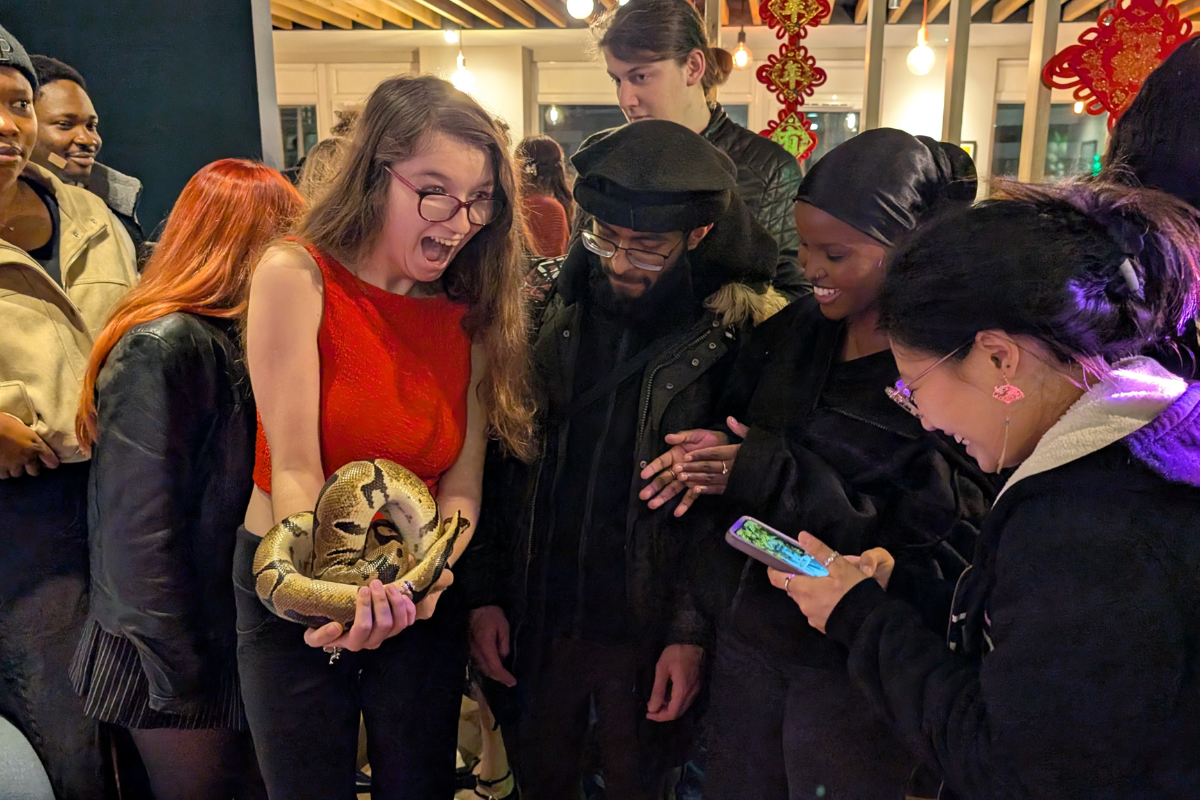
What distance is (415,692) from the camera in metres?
1.64

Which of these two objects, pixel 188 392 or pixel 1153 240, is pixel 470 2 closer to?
pixel 188 392

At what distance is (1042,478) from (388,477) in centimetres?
110

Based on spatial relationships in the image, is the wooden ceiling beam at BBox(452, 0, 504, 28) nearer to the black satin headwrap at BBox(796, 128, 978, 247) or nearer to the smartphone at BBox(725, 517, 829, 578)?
the black satin headwrap at BBox(796, 128, 978, 247)

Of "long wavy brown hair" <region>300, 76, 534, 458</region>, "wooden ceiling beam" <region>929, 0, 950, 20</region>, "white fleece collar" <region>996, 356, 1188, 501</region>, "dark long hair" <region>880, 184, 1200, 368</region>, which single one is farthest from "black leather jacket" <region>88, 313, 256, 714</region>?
"wooden ceiling beam" <region>929, 0, 950, 20</region>

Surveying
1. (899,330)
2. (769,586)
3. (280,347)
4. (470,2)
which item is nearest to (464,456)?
(280,347)

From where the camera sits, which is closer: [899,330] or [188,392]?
[899,330]

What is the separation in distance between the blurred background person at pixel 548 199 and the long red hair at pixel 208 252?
42.4 inches

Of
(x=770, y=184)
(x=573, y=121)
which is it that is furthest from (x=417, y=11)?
(x=770, y=184)

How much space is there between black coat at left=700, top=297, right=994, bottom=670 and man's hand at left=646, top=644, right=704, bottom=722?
212 mm

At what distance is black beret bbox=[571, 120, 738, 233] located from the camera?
65.8 inches

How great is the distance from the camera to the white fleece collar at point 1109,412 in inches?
41.9

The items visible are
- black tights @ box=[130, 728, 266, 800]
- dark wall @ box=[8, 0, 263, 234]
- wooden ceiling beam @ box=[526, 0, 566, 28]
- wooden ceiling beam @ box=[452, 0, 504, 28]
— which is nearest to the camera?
black tights @ box=[130, 728, 266, 800]

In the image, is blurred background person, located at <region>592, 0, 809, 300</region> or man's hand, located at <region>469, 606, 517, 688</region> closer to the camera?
man's hand, located at <region>469, 606, 517, 688</region>

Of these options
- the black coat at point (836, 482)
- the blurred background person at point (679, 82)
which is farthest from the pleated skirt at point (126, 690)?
the blurred background person at point (679, 82)
